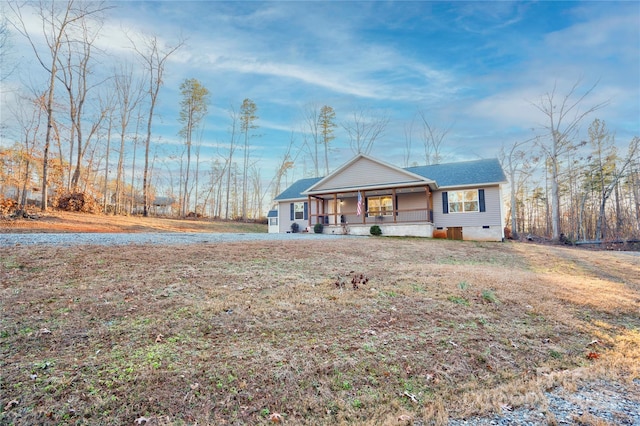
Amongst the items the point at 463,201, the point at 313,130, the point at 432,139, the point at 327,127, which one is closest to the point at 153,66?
the point at 313,130

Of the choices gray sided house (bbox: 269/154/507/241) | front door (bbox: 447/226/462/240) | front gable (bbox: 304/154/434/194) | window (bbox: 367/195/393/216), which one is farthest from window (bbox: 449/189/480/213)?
window (bbox: 367/195/393/216)

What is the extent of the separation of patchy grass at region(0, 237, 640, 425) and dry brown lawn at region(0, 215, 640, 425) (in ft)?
0.07

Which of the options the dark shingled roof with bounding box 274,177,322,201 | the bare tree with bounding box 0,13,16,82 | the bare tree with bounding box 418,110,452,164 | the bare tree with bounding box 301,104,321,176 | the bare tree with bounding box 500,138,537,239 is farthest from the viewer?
the bare tree with bounding box 301,104,321,176

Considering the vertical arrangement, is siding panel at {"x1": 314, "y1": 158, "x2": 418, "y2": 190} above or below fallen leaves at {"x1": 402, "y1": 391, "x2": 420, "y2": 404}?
above

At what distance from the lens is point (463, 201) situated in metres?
18.6

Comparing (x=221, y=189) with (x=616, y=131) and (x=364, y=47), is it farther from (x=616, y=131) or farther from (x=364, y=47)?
(x=616, y=131)

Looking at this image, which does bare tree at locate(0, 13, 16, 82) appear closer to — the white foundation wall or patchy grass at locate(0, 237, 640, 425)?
patchy grass at locate(0, 237, 640, 425)

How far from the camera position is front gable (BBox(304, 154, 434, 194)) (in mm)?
19219

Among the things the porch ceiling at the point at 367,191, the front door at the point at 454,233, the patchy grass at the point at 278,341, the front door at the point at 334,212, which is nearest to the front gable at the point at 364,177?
the porch ceiling at the point at 367,191

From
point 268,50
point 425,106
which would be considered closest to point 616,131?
point 425,106

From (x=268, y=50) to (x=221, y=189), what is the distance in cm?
2009

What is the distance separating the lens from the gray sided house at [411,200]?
708 inches

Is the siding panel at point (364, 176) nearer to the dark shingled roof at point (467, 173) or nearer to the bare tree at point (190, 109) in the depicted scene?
the dark shingled roof at point (467, 173)

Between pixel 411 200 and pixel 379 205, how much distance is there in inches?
86.0
